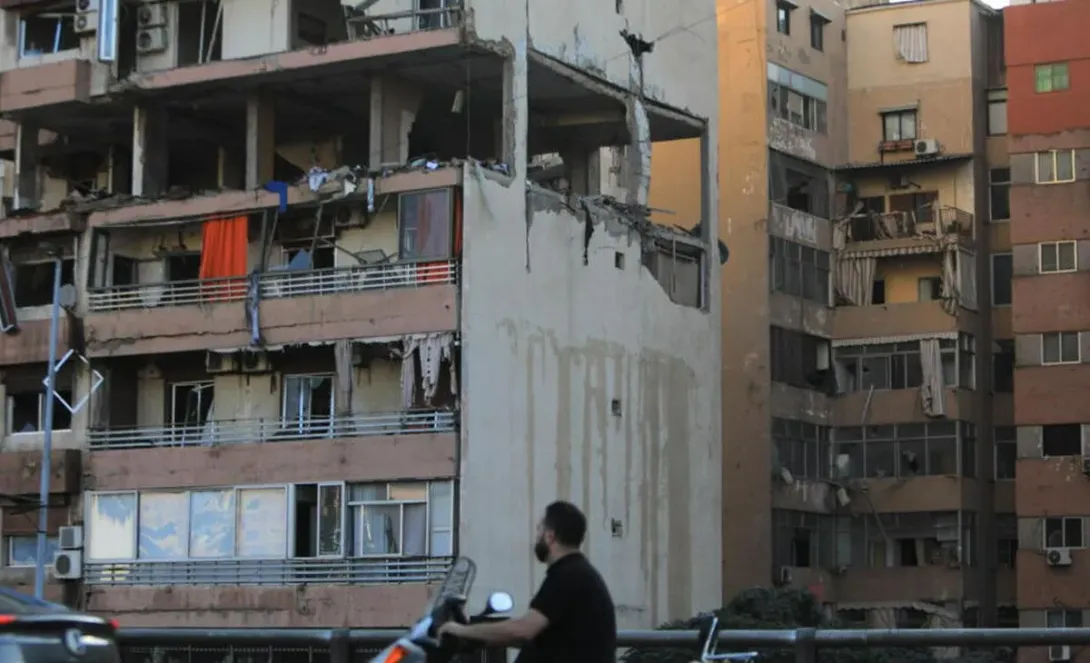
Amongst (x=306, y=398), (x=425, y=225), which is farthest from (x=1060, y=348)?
(x=306, y=398)

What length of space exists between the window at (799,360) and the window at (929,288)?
2.99 metres

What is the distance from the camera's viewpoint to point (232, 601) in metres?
39.3

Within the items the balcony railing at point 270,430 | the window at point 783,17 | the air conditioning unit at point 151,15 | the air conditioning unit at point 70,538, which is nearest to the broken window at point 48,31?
the air conditioning unit at point 151,15

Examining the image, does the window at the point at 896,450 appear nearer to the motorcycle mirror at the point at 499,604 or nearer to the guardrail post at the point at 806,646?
the guardrail post at the point at 806,646


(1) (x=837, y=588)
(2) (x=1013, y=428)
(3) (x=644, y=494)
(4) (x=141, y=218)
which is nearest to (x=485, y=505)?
(3) (x=644, y=494)

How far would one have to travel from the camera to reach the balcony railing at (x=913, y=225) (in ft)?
185

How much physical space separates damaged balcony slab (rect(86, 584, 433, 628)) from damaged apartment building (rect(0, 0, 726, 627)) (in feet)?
0.22

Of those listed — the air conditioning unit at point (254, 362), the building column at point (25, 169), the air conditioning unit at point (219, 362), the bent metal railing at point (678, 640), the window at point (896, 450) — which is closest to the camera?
the bent metal railing at point (678, 640)

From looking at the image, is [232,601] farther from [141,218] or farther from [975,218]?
[975,218]

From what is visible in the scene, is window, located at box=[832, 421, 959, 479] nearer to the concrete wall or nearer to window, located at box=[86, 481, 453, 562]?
the concrete wall

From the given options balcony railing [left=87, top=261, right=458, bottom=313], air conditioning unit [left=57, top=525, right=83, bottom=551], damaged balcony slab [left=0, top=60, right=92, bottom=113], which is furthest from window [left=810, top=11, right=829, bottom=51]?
air conditioning unit [left=57, top=525, right=83, bottom=551]

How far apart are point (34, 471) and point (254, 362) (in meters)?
5.32

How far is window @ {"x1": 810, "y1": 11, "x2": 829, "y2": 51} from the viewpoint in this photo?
57.8 metres

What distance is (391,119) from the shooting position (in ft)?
131
